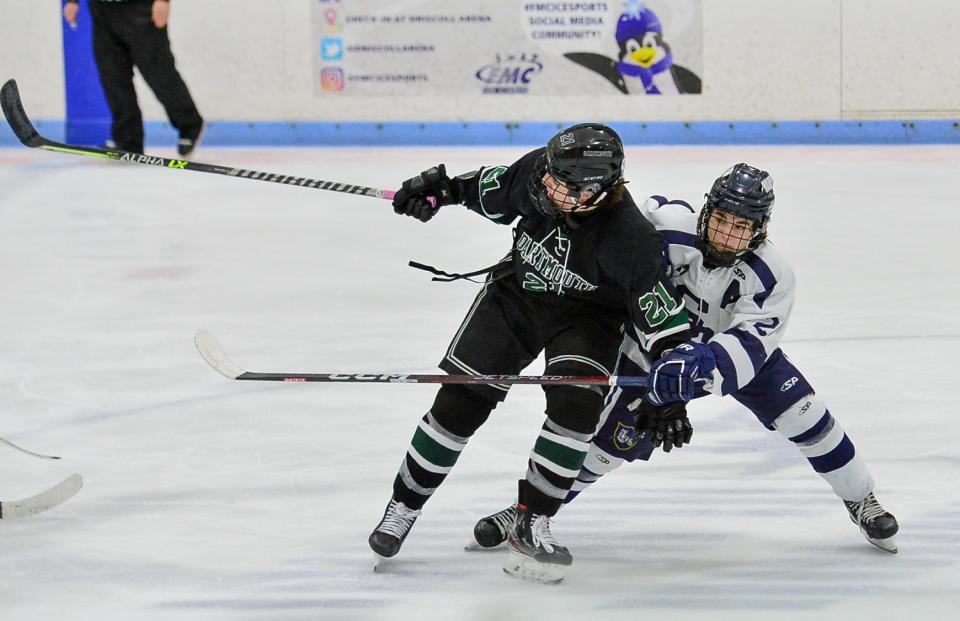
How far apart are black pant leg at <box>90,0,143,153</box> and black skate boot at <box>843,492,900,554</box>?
19.7 feet

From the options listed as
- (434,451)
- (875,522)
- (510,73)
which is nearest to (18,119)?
(434,451)

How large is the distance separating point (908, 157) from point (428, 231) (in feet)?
11.0

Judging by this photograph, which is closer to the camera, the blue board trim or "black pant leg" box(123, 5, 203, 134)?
"black pant leg" box(123, 5, 203, 134)

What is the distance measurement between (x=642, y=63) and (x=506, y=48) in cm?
83

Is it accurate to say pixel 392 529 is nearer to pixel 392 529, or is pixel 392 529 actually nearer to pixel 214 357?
pixel 392 529

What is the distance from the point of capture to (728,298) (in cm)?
258

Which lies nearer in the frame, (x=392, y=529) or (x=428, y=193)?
(x=392, y=529)

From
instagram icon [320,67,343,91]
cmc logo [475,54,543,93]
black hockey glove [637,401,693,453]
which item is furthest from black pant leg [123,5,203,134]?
black hockey glove [637,401,693,453]

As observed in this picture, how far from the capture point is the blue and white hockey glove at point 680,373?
2381mm

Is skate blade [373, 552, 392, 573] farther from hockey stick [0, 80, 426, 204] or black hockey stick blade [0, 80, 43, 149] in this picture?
black hockey stick blade [0, 80, 43, 149]

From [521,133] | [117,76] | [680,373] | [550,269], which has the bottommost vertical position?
[521,133]

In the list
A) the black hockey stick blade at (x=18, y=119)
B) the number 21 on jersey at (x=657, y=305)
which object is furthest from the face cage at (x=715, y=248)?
the black hockey stick blade at (x=18, y=119)

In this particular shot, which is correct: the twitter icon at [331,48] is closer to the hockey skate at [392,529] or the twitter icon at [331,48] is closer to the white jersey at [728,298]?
the white jersey at [728,298]

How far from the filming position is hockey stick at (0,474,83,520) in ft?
9.17
